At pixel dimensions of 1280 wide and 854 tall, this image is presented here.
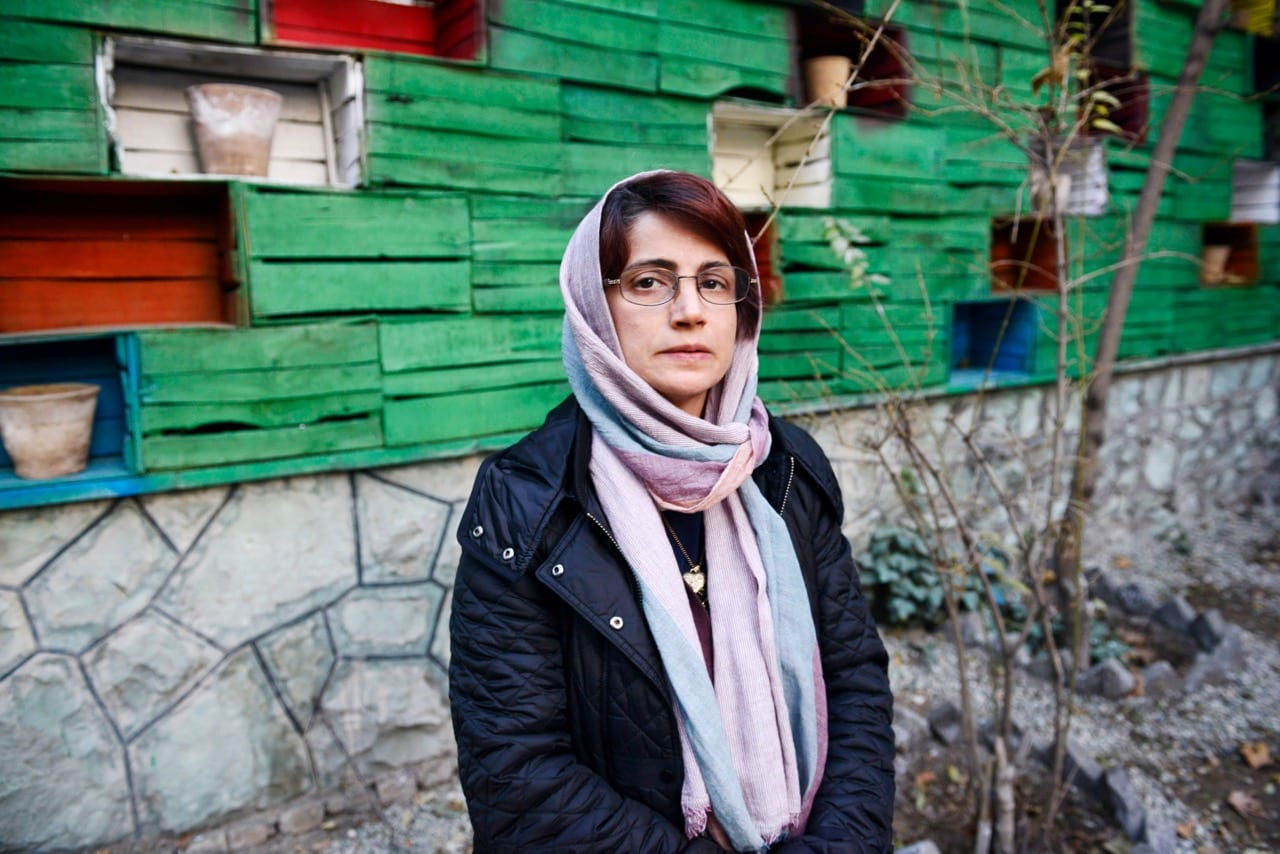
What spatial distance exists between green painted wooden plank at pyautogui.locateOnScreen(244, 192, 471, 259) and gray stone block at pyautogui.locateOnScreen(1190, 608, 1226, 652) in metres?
4.24

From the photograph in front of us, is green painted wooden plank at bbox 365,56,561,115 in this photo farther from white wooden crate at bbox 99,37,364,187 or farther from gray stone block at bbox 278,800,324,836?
gray stone block at bbox 278,800,324,836

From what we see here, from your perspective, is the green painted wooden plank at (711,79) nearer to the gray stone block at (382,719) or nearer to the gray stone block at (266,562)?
the gray stone block at (266,562)

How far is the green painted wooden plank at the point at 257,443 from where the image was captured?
9.30 ft

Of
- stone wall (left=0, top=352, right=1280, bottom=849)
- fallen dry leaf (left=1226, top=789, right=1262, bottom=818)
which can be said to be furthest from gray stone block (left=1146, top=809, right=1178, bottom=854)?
stone wall (left=0, top=352, right=1280, bottom=849)

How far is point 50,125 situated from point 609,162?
2000 mm

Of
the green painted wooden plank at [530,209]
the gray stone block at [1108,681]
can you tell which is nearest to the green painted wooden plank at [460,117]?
the green painted wooden plank at [530,209]

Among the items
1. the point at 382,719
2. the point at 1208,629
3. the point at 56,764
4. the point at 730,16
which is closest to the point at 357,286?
the point at 382,719

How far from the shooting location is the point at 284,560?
122 inches

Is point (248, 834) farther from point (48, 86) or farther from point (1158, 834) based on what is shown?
point (1158, 834)

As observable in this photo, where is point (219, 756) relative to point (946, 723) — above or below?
above

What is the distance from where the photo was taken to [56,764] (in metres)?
2.75

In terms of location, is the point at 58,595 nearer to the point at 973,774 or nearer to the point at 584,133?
the point at 584,133

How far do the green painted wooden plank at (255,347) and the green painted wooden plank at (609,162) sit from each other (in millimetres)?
1093

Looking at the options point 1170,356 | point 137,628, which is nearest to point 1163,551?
→ point 1170,356
